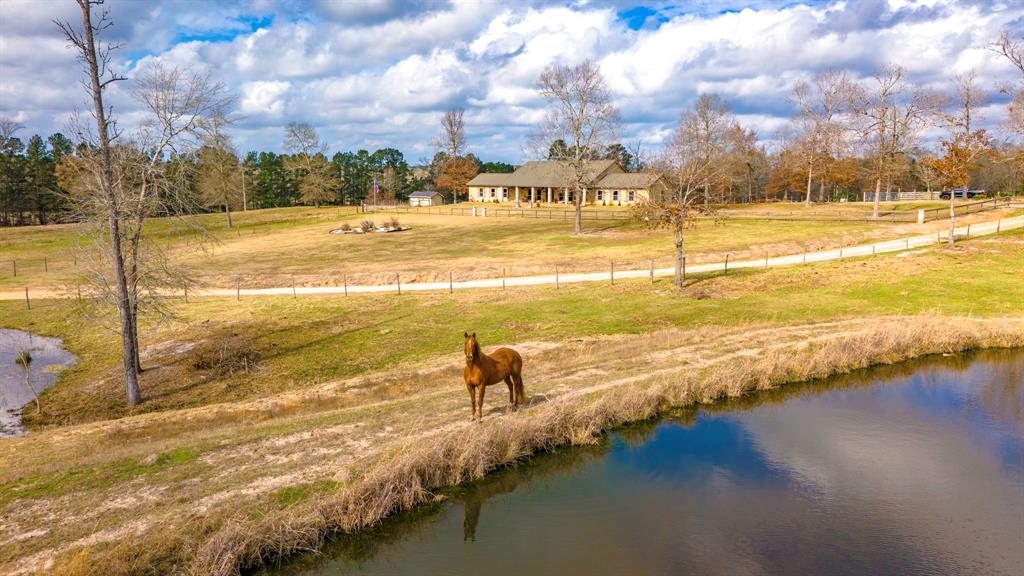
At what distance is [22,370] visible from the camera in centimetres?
2647

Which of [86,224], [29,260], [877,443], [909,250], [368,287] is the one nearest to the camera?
[877,443]

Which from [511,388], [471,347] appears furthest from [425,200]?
[471,347]

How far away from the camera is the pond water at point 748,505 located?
11180mm

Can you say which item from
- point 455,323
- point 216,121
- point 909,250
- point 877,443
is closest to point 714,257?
point 909,250

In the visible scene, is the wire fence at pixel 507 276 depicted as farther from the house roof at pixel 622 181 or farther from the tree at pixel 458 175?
the tree at pixel 458 175

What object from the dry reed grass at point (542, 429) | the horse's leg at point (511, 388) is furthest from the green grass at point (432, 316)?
the horse's leg at point (511, 388)

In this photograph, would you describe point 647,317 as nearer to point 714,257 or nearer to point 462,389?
point 462,389

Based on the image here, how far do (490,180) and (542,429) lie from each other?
10453cm

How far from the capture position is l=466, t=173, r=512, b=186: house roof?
115 meters

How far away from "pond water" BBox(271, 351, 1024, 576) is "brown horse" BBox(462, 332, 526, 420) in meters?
1.96

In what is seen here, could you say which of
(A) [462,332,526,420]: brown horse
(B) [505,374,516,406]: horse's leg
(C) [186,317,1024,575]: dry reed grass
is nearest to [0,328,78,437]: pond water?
(C) [186,317,1024,575]: dry reed grass

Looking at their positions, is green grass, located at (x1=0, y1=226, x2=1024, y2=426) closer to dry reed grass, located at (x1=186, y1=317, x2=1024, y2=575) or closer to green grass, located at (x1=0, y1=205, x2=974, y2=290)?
dry reed grass, located at (x1=186, y1=317, x2=1024, y2=575)

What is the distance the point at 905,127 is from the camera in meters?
62.0

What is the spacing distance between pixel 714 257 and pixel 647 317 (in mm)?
19434
